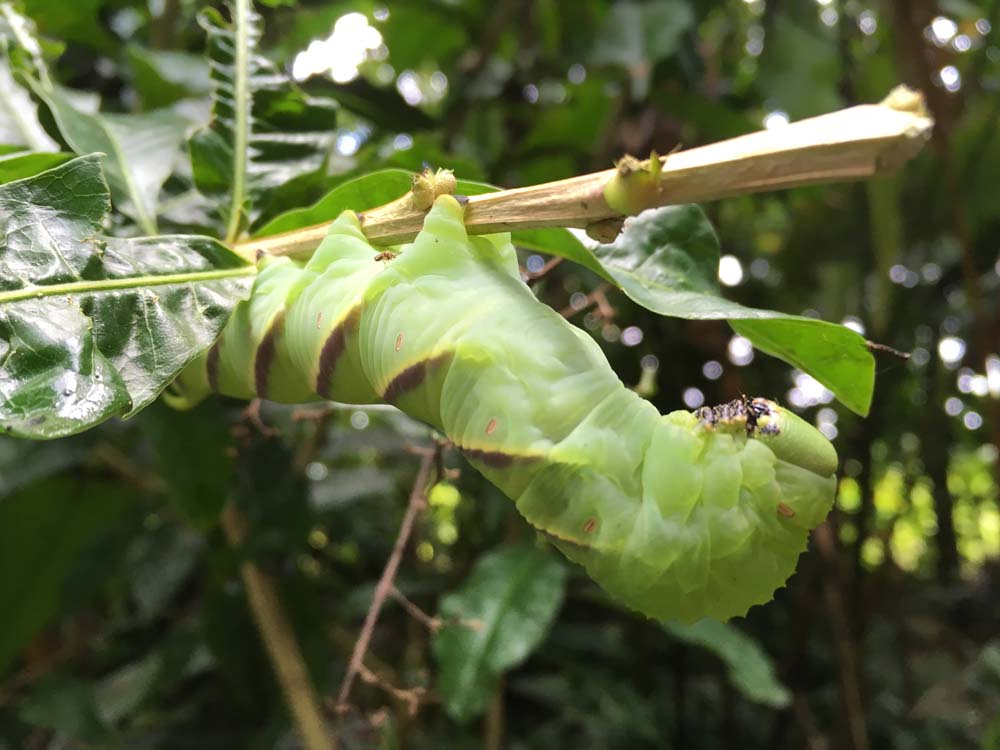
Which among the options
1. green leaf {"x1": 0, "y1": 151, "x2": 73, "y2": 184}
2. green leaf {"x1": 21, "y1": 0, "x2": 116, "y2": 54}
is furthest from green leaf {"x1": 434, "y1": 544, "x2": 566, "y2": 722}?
green leaf {"x1": 21, "y1": 0, "x2": 116, "y2": 54}

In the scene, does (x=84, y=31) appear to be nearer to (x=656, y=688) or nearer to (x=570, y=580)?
(x=570, y=580)

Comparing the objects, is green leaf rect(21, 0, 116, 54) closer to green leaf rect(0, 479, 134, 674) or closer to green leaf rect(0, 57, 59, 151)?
green leaf rect(0, 57, 59, 151)

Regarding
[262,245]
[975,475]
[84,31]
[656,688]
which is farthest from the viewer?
[975,475]

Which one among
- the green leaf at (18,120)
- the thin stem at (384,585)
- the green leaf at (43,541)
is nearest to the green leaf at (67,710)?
the green leaf at (43,541)

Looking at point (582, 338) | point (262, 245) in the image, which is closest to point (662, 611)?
point (582, 338)

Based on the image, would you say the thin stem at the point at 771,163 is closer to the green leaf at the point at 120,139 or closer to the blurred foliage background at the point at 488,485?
the blurred foliage background at the point at 488,485

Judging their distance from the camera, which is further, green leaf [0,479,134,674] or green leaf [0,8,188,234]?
green leaf [0,479,134,674]
